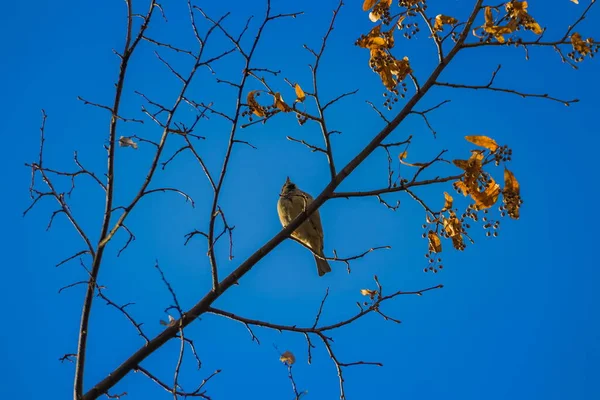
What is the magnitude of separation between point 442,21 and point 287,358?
234 cm

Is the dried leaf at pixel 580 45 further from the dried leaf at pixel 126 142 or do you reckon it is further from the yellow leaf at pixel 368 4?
the dried leaf at pixel 126 142

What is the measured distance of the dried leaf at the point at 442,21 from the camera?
12.7ft

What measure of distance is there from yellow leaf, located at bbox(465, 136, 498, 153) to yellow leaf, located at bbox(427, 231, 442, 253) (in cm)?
65

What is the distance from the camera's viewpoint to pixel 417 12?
3.91 meters

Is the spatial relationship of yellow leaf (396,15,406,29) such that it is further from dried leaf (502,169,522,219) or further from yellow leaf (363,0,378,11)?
dried leaf (502,169,522,219)

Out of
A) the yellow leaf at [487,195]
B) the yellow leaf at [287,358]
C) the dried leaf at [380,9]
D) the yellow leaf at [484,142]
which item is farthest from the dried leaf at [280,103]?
the yellow leaf at [287,358]

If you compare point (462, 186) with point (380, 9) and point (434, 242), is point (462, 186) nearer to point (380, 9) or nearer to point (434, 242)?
point (434, 242)

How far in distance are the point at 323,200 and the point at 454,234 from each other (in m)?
0.83

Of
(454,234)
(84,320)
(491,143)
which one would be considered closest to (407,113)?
(491,143)

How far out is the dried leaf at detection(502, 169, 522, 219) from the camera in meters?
3.49

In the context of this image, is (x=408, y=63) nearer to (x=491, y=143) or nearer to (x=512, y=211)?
(x=491, y=143)

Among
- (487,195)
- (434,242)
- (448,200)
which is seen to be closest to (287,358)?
(434,242)

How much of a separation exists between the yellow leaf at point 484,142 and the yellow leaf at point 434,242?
0.65 m

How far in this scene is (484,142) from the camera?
356 cm
